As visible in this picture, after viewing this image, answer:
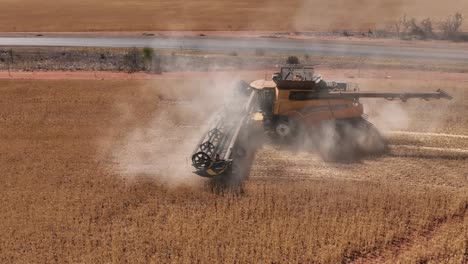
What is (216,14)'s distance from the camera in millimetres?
73375

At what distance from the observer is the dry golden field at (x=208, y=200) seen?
12836 mm

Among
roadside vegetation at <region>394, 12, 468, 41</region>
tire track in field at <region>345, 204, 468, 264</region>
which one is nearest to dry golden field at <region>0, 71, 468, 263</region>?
tire track in field at <region>345, 204, 468, 264</region>

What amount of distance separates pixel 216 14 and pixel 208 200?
205ft

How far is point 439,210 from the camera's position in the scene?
1469 centimetres

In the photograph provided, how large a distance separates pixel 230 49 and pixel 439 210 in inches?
1418

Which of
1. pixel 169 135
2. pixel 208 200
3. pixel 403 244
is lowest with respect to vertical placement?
pixel 403 244

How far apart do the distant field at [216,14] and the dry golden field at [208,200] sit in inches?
1690

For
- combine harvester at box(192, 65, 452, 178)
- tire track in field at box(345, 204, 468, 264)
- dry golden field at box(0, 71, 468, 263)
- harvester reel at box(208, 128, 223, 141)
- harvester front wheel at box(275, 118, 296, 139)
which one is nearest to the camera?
tire track in field at box(345, 204, 468, 264)

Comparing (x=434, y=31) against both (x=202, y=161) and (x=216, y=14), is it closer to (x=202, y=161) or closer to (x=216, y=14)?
(x=216, y=14)

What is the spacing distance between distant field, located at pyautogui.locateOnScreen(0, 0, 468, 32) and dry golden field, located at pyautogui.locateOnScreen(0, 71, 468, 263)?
141 ft

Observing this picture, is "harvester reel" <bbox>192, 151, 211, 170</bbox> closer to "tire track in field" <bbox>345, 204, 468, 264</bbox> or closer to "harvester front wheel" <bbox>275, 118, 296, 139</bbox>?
"harvester front wheel" <bbox>275, 118, 296, 139</bbox>

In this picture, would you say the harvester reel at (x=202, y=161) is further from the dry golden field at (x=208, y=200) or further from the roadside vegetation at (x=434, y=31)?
the roadside vegetation at (x=434, y=31)

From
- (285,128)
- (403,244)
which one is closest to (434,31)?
(285,128)

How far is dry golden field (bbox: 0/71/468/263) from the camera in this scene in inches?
505
